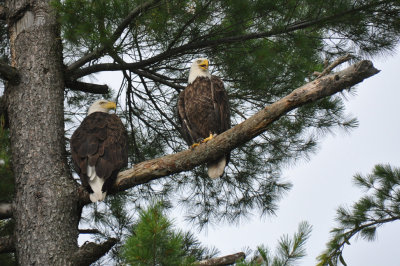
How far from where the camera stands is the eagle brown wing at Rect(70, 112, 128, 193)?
3719 mm

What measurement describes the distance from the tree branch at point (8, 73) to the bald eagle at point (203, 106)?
1370mm

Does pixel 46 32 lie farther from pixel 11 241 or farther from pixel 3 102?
pixel 11 241

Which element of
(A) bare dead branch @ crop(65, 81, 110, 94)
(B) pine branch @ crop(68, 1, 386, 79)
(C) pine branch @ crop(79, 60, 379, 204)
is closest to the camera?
(C) pine branch @ crop(79, 60, 379, 204)

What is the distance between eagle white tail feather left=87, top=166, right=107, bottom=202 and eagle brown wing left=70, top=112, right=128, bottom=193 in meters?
0.02

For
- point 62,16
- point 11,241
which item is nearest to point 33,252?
point 11,241

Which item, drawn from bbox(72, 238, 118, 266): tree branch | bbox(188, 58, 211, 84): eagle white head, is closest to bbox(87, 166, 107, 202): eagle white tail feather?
bbox(72, 238, 118, 266): tree branch

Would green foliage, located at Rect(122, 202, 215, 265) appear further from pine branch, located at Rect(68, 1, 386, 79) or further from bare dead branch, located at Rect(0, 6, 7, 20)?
bare dead branch, located at Rect(0, 6, 7, 20)

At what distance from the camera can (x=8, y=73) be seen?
13.2ft

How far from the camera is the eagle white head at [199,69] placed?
15.2 feet

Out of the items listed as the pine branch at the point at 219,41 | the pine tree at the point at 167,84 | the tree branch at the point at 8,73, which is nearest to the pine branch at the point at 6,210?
the pine tree at the point at 167,84

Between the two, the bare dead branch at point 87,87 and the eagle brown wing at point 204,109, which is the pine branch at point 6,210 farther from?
the eagle brown wing at point 204,109

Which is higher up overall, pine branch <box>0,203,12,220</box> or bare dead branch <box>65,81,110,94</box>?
bare dead branch <box>65,81,110,94</box>

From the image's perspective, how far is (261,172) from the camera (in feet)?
Answer: 17.7

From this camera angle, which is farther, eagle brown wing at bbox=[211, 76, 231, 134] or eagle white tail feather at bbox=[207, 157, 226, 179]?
eagle brown wing at bbox=[211, 76, 231, 134]
